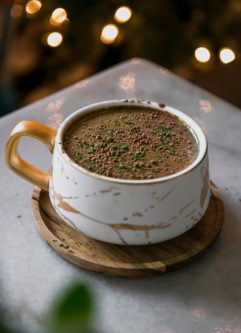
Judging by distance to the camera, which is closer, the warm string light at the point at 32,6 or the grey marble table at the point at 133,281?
the grey marble table at the point at 133,281

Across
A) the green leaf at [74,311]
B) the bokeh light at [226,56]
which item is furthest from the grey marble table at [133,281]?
the bokeh light at [226,56]

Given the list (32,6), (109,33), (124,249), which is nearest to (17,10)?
(32,6)

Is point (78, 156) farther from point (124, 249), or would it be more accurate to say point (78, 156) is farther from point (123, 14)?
point (123, 14)

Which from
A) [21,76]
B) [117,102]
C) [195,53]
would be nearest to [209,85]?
[195,53]

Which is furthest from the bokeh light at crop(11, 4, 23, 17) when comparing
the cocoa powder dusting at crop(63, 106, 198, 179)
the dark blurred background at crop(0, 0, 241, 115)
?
the cocoa powder dusting at crop(63, 106, 198, 179)

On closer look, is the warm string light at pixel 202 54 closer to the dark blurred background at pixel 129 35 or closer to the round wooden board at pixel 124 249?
the dark blurred background at pixel 129 35

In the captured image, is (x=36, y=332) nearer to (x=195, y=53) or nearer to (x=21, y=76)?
(x=195, y=53)
